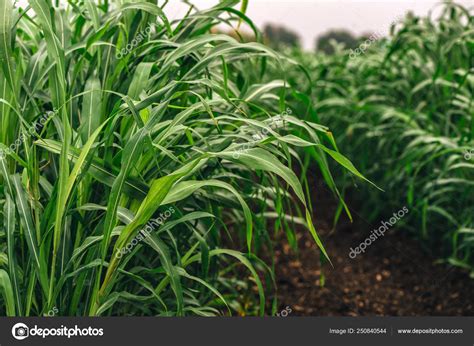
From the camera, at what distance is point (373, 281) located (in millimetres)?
2521

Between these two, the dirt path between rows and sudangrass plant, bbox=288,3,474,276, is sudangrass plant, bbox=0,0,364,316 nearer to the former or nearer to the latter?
the dirt path between rows

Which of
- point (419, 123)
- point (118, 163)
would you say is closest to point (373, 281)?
point (419, 123)

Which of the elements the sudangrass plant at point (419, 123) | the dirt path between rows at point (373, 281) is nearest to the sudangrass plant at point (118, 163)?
the dirt path between rows at point (373, 281)

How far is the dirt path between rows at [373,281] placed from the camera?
2.26 metres

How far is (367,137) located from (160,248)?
204 cm

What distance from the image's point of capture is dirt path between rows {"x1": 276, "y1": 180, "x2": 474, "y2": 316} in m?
2.26

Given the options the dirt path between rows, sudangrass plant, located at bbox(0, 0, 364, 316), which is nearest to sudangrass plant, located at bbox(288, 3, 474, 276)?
the dirt path between rows

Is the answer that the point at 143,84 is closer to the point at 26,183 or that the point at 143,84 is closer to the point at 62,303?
the point at 26,183

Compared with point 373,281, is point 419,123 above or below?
above

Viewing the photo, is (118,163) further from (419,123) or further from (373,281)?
(419,123)

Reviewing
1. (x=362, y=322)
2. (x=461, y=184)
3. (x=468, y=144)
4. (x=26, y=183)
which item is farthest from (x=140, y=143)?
(x=461, y=184)

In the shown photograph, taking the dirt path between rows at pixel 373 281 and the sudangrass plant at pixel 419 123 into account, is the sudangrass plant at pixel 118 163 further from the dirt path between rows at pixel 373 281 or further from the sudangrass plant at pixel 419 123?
the sudangrass plant at pixel 419 123

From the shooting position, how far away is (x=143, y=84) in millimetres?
1368

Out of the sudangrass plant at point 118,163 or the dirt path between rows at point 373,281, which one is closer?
the sudangrass plant at point 118,163
